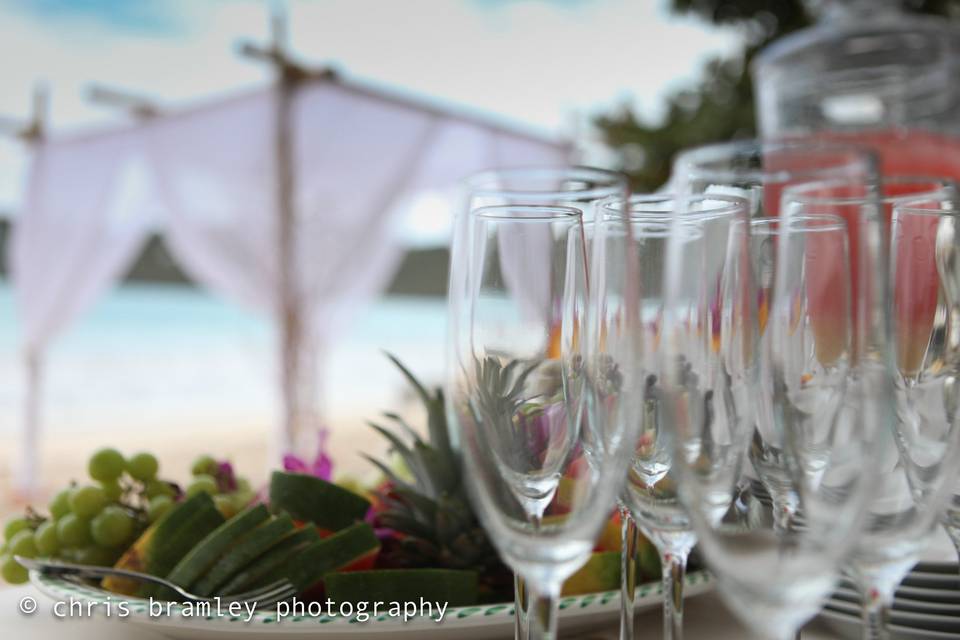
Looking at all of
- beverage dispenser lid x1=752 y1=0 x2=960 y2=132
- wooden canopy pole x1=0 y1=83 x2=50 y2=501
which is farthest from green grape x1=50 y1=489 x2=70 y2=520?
wooden canopy pole x1=0 y1=83 x2=50 y2=501

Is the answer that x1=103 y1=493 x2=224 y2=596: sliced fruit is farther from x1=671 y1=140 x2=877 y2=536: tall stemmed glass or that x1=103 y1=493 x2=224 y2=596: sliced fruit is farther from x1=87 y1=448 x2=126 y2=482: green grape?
x1=671 y1=140 x2=877 y2=536: tall stemmed glass

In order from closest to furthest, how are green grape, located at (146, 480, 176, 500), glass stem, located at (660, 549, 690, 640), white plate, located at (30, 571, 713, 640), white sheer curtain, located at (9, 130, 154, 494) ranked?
glass stem, located at (660, 549, 690, 640) → white plate, located at (30, 571, 713, 640) → green grape, located at (146, 480, 176, 500) → white sheer curtain, located at (9, 130, 154, 494)

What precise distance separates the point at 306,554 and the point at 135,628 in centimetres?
14

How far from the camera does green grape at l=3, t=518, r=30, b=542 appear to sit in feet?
2.40

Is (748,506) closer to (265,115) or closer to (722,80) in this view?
(265,115)

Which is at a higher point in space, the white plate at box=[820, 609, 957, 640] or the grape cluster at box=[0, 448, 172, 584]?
the grape cluster at box=[0, 448, 172, 584]

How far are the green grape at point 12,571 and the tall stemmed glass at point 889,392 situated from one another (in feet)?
2.15

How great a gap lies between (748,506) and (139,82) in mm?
19786

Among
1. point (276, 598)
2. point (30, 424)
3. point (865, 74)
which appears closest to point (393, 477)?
point (276, 598)

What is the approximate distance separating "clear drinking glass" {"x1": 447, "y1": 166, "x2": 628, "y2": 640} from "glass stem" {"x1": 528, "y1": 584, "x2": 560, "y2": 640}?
82 millimetres

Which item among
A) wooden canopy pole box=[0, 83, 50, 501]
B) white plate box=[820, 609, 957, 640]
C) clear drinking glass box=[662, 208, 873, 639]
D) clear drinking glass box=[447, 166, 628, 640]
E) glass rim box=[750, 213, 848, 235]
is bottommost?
wooden canopy pole box=[0, 83, 50, 501]

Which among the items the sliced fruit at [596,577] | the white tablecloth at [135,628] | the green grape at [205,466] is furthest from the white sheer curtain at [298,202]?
the sliced fruit at [596,577]

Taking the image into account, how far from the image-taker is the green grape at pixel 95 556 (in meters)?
0.68

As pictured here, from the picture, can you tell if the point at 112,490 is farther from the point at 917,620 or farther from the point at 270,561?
the point at 917,620
